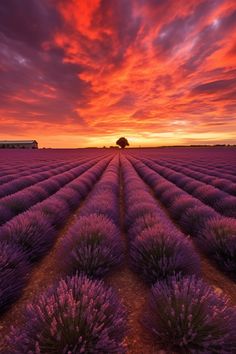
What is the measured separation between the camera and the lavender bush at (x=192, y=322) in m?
1.64

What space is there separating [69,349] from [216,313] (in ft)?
3.44

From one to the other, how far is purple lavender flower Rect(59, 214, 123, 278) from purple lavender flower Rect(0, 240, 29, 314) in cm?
49

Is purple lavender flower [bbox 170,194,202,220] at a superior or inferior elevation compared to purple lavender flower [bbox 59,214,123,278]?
inferior

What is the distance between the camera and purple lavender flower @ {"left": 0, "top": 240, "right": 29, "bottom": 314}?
7.54ft

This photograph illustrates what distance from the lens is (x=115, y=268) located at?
10.2 feet

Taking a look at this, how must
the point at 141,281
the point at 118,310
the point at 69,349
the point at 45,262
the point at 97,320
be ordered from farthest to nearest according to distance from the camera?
the point at 45,262 → the point at 141,281 → the point at 118,310 → the point at 97,320 → the point at 69,349

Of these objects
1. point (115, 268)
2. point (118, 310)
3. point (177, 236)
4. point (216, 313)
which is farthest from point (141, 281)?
point (216, 313)

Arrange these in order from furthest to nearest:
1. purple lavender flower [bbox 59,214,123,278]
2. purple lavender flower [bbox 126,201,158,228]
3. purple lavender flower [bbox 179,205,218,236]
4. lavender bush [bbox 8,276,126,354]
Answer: purple lavender flower [bbox 126,201,158,228] → purple lavender flower [bbox 179,205,218,236] → purple lavender flower [bbox 59,214,123,278] → lavender bush [bbox 8,276,126,354]

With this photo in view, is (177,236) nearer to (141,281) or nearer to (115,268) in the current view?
(141,281)

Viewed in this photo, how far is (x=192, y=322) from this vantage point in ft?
5.69

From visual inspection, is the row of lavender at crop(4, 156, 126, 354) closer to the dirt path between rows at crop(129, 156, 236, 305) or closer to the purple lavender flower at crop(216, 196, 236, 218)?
the dirt path between rows at crop(129, 156, 236, 305)

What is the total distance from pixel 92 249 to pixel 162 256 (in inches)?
34.6

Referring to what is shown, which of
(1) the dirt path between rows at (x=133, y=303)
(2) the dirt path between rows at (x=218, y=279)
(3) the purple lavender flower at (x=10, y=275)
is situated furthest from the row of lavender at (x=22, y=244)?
(2) the dirt path between rows at (x=218, y=279)

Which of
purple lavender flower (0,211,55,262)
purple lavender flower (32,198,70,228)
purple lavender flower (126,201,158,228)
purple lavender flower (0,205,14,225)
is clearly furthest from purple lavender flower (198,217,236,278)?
purple lavender flower (0,205,14,225)
